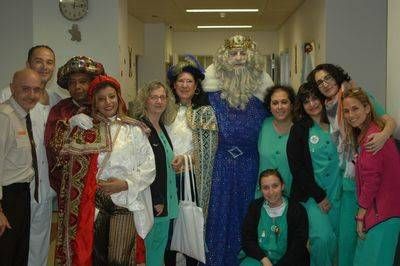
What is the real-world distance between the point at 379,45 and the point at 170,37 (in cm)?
789

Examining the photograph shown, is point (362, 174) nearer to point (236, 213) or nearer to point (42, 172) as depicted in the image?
point (236, 213)

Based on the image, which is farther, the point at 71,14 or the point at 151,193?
the point at 71,14

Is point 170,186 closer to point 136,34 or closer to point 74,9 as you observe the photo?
point 74,9

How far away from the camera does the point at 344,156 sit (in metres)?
2.93

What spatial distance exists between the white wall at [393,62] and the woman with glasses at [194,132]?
1121 millimetres

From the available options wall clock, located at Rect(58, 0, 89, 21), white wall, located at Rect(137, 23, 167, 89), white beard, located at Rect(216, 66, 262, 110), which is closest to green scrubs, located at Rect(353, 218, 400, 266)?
white beard, located at Rect(216, 66, 262, 110)

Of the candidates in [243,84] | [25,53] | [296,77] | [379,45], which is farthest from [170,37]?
[243,84]

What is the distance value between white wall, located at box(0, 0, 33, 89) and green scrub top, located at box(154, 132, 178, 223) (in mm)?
3638

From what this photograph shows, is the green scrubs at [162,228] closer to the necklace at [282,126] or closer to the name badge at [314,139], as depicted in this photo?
the necklace at [282,126]

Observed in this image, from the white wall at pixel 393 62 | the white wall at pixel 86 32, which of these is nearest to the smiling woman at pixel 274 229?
the white wall at pixel 393 62

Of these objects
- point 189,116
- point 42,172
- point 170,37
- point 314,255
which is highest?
point 170,37

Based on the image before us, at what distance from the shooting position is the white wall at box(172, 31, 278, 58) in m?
13.6

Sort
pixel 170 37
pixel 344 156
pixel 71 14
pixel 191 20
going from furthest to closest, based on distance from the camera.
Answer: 1. pixel 170 37
2. pixel 191 20
3. pixel 71 14
4. pixel 344 156

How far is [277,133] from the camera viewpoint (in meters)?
3.16
